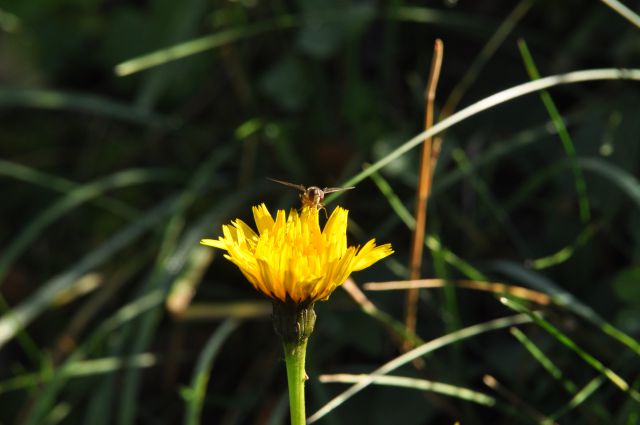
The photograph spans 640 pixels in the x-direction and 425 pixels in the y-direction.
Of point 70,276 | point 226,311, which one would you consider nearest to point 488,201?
point 226,311

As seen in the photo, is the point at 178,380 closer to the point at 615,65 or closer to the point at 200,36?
the point at 200,36

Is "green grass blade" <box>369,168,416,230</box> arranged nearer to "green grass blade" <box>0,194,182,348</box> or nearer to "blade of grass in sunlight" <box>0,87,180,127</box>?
"green grass blade" <box>0,194,182,348</box>

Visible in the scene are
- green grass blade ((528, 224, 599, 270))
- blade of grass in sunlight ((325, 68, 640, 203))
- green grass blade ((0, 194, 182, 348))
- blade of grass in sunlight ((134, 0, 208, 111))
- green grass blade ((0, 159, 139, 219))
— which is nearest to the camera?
blade of grass in sunlight ((325, 68, 640, 203))

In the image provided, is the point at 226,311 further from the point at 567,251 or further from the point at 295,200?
the point at 567,251

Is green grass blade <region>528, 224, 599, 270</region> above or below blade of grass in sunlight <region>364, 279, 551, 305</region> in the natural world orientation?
above

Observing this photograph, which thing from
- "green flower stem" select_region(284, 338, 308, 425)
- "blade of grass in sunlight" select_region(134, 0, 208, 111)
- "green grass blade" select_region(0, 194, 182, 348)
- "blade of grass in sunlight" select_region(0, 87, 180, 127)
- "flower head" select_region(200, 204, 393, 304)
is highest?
"blade of grass in sunlight" select_region(134, 0, 208, 111)

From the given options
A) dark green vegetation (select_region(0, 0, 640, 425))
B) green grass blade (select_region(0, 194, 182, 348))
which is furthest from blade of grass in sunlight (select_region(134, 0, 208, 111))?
green grass blade (select_region(0, 194, 182, 348))

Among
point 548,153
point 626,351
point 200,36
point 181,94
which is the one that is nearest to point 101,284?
point 181,94

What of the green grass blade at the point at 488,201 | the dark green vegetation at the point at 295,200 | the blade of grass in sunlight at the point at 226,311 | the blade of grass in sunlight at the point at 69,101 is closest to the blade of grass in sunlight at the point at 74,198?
the dark green vegetation at the point at 295,200
